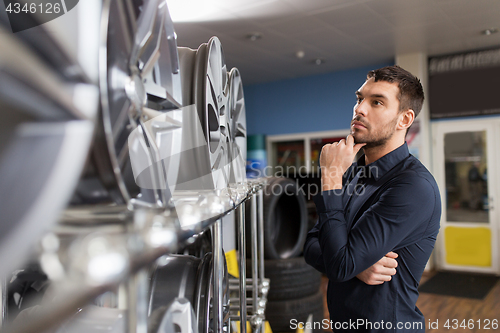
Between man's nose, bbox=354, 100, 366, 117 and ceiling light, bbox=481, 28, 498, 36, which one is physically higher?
ceiling light, bbox=481, 28, 498, 36

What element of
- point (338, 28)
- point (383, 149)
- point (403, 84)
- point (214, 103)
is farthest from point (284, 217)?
point (338, 28)

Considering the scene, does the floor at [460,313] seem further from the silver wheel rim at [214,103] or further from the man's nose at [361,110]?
the silver wheel rim at [214,103]

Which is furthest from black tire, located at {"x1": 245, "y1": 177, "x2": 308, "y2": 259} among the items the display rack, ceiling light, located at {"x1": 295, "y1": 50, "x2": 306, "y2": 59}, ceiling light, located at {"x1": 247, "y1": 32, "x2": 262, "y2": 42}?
ceiling light, located at {"x1": 295, "y1": 50, "x2": 306, "y2": 59}

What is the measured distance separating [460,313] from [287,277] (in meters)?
2.42

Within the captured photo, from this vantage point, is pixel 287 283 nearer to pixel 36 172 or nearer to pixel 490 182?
pixel 36 172

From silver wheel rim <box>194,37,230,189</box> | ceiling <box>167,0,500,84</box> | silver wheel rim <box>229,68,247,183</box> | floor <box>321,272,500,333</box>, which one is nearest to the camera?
silver wheel rim <box>194,37,230,189</box>

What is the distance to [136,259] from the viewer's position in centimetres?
24

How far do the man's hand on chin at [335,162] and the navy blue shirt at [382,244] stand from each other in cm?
4

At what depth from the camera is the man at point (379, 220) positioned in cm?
117

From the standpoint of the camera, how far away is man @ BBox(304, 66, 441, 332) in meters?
1.17

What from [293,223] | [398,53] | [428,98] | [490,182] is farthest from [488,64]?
[293,223]

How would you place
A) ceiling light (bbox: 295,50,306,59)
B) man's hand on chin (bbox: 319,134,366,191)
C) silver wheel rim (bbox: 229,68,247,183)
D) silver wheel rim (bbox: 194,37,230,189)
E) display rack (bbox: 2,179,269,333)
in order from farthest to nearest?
ceiling light (bbox: 295,50,306,59)
man's hand on chin (bbox: 319,134,366,191)
silver wheel rim (bbox: 229,68,247,183)
silver wheel rim (bbox: 194,37,230,189)
display rack (bbox: 2,179,269,333)

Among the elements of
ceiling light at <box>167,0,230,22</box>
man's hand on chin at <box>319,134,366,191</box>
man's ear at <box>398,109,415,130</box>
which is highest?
ceiling light at <box>167,0,230,22</box>

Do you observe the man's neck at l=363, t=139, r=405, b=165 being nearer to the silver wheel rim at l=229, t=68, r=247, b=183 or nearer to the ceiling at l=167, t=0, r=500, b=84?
the silver wheel rim at l=229, t=68, r=247, b=183
